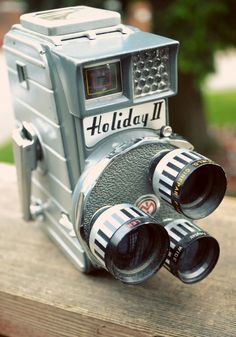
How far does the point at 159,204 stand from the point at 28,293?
0.25 meters

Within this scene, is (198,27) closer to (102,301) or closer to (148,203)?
(148,203)

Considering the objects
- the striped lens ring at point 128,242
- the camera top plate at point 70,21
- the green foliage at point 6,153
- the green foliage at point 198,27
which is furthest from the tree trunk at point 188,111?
the striped lens ring at point 128,242

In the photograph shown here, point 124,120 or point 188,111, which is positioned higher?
point 124,120

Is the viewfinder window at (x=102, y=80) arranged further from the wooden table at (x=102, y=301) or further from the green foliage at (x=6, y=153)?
the green foliage at (x=6, y=153)

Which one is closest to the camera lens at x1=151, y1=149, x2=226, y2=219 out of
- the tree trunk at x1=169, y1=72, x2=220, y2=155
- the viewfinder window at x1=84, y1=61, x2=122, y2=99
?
the viewfinder window at x1=84, y1=61, x2=122, y2=99

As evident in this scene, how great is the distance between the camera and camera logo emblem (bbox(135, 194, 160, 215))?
0.87m

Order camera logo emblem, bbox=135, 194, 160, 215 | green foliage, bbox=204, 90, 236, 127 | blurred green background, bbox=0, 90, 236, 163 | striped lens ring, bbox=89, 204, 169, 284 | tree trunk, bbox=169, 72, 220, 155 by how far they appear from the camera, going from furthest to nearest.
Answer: green foliage, bbox=204, 90, 236, 127 < blurred green background, bbox=0, 90, 236, 163 < tree trunk, bbox=169, 72, 220, 155 < camera logo emblem, bbox=135, 194, 160, 215 < striped lens ring, bbox=89, 204, 169, 284

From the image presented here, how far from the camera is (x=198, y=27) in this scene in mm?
2166

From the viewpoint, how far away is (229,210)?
1.11 meters

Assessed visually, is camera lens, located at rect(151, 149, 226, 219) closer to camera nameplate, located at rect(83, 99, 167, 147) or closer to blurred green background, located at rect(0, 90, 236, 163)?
camera nameplate, located at rect(83, 99, 167, 147)

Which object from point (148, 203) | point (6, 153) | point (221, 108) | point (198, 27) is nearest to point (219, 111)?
point (221, 108)

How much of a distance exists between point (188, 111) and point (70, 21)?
77.2 inches

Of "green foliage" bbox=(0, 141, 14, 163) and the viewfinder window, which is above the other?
the viewfinder window

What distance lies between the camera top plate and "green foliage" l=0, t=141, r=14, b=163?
2388mm
